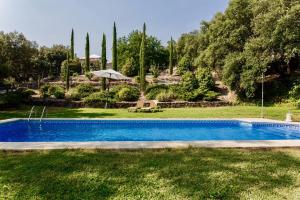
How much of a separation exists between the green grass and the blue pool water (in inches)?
196

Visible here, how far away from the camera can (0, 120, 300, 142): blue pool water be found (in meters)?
11.9

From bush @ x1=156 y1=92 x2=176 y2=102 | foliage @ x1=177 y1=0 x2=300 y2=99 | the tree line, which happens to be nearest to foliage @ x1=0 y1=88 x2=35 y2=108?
the tree line

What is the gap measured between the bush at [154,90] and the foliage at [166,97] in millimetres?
1168

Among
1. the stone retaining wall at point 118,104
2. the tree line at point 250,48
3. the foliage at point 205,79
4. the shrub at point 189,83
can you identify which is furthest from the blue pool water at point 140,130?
the foliage at point 205,79

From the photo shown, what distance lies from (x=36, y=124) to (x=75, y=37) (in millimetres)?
30576

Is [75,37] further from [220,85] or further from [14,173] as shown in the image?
[14,173]

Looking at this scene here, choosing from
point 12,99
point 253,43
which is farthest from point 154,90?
point 12,99

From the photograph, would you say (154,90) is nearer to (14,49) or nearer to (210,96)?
(210,96)

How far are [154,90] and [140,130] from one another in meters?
12.1

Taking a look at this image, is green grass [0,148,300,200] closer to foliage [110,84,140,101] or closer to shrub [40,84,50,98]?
A: foliage [110,84,140,101]

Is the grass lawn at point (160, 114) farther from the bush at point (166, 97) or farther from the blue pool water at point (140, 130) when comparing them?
the bush at point (166, 97)

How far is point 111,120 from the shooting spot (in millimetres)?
14656

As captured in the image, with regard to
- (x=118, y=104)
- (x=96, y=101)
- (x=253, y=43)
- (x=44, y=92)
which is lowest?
(x=118, y=104)

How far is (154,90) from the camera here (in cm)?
2553
